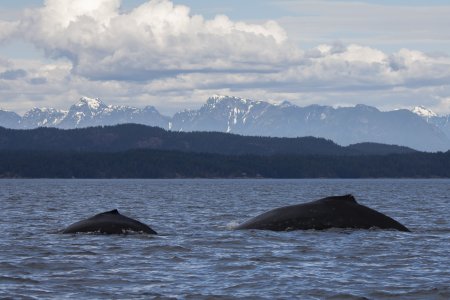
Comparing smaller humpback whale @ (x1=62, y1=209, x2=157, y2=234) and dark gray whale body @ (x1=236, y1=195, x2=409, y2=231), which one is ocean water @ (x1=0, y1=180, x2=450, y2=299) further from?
smaller humpback whale @ (x1=62, y1=209, x2=157, y2=234)

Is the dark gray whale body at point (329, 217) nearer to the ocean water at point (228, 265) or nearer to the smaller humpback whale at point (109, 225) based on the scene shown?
the ocean water at point (228, 265)

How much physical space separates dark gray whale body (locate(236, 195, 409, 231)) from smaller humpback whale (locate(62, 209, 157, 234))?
4.74m

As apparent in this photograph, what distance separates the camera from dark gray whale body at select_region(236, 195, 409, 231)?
33.0 metres

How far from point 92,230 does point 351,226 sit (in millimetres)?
9219

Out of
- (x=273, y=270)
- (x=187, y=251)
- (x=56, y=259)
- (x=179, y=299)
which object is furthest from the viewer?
(x=187, y=251)

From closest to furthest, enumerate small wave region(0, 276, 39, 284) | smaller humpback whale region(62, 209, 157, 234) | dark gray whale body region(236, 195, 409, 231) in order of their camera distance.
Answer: small wave region(0, 276, 39, 284)
dark gray whale body region(236, 195, 409, 231)
smaller humpback whale region(62, 209, 157, 234)

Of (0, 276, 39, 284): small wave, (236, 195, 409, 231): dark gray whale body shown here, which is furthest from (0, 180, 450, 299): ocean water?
(236, 195, 409, 231): dark gray whale body

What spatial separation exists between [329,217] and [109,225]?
784 centimetres

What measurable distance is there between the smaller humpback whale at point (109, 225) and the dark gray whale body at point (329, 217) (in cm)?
474

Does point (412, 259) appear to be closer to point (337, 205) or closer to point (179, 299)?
point (337, 205)

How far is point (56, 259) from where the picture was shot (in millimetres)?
26828

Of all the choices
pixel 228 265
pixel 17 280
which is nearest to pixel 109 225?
pixel 228 265

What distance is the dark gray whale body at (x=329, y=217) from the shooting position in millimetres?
32969

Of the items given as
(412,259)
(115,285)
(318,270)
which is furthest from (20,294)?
(412,259)
